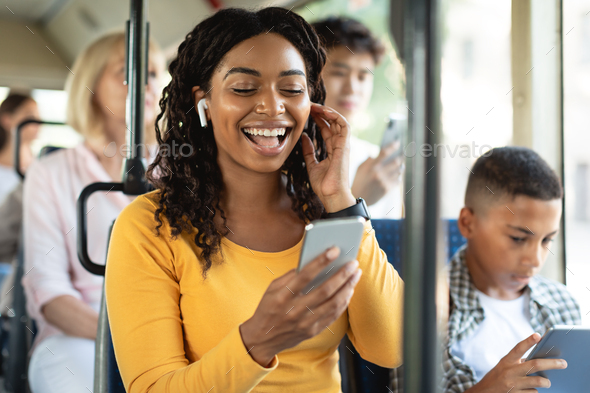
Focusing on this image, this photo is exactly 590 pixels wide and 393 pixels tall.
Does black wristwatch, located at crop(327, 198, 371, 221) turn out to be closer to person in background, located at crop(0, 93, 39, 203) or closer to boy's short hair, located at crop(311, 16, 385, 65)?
boy's short hair, located at crop(311, 16, 385, 65)

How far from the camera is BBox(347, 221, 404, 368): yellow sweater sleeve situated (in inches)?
37.8

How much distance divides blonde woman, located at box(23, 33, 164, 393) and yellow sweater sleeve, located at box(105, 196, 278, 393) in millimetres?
709

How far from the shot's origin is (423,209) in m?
0.34

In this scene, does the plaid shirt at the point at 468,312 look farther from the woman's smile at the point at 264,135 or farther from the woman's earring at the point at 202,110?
the woman's earring at the point at 202,110

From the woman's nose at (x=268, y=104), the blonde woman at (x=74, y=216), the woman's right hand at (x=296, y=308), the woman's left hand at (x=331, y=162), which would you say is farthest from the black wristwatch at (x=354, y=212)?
the blonde woman at (x=74, y=216)

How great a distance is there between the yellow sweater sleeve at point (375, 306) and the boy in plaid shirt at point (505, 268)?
258mm

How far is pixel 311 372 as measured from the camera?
0.95 metres

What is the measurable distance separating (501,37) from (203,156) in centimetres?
115

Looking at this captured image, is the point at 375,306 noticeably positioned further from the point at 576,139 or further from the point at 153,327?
the point at 576,139

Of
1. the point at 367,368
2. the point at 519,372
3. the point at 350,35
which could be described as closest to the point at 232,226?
the point at 367,368

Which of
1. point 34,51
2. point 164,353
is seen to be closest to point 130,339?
point 164,353

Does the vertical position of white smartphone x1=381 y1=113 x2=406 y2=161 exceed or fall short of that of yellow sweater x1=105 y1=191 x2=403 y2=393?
it exceeds it

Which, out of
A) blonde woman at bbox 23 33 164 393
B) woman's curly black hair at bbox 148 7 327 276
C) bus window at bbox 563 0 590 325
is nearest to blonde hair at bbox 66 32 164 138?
blonde woman at bbox 23 33 164 393

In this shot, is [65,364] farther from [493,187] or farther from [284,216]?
[493,187]
